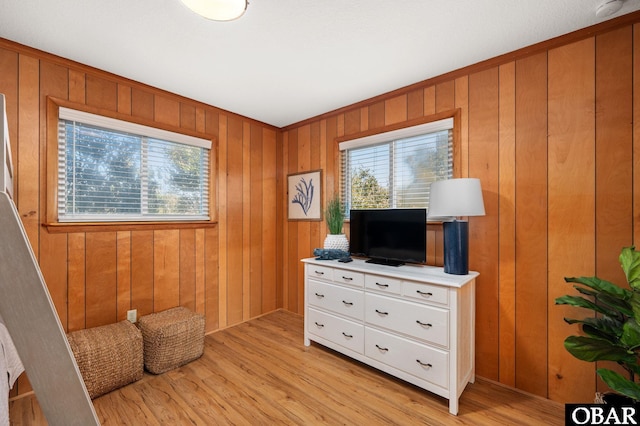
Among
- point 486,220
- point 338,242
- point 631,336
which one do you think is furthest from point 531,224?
point 338,242

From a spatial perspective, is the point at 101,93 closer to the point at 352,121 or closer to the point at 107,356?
the point at 107,356

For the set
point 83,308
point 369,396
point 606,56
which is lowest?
point 369,396

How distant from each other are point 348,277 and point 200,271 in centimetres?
165

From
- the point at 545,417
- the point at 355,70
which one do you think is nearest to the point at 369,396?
the point at 545,417

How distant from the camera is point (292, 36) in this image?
6.49 feet

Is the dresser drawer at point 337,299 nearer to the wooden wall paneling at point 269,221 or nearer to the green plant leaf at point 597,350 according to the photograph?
the wooden wall paneling at point 269,221

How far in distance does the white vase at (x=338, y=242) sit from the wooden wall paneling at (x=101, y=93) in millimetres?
2310

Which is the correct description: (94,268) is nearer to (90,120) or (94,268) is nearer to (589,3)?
(90,120)

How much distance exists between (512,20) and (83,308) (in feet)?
12.3

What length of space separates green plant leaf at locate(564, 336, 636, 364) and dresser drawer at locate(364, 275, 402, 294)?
1.02m

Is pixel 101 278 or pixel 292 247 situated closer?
pixel 101 278

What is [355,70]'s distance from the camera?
2.44m

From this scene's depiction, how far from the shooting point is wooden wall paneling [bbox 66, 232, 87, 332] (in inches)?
89.7

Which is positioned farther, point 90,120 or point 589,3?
point 90,120
